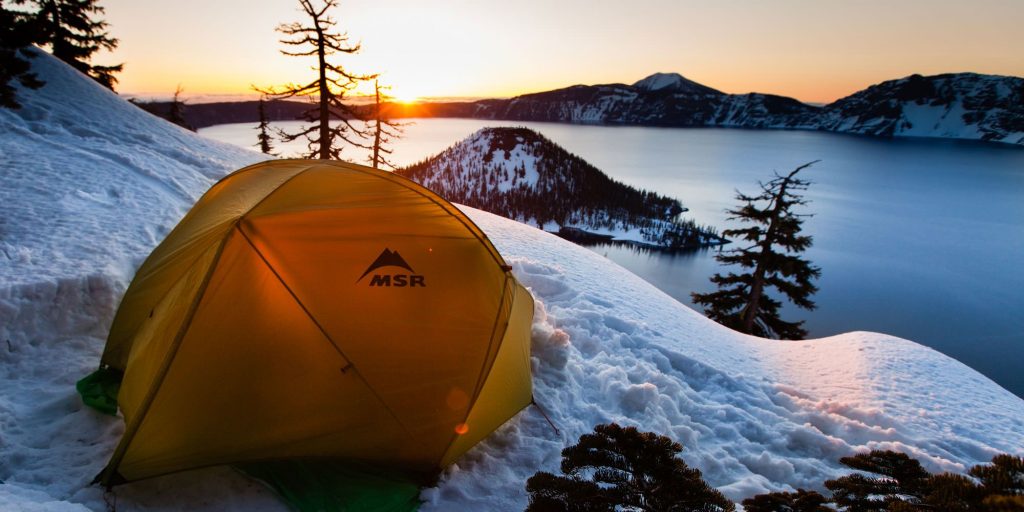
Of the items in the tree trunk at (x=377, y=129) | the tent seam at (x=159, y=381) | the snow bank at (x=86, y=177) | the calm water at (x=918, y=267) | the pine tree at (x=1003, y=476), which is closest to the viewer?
the pine tree at (x=1003, y=476)

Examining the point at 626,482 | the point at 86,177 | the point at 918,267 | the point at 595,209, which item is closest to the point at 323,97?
the point at 86,177

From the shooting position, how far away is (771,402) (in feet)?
24.4

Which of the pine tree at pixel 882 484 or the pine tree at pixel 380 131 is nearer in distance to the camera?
the pine tree at pixel 882 484

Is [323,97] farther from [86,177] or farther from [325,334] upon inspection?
[325,334]

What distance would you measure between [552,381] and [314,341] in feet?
11.3

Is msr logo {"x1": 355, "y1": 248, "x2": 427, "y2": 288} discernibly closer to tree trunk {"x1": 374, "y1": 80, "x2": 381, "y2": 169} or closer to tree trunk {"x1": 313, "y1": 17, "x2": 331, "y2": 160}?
tree trunk {"x1": 313, "y1": 17, "x2": 331, "y2": 160}

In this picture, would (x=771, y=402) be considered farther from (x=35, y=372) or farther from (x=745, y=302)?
(x=745, y=302)

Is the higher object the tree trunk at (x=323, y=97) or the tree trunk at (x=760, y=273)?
the tree trunk at (x=323, y=97)

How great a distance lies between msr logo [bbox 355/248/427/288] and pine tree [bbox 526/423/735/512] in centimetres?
237

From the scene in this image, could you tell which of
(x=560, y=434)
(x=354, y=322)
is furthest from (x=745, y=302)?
(x=354, y=322)

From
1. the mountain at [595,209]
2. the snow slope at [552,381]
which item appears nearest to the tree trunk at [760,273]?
the snow slope at [552,381]

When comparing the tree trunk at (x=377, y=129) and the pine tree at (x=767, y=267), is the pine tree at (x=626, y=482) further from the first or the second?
the tree trunk at (x=377, y=129)

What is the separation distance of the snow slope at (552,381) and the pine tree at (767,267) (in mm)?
16699

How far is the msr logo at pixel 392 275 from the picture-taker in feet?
14.8
